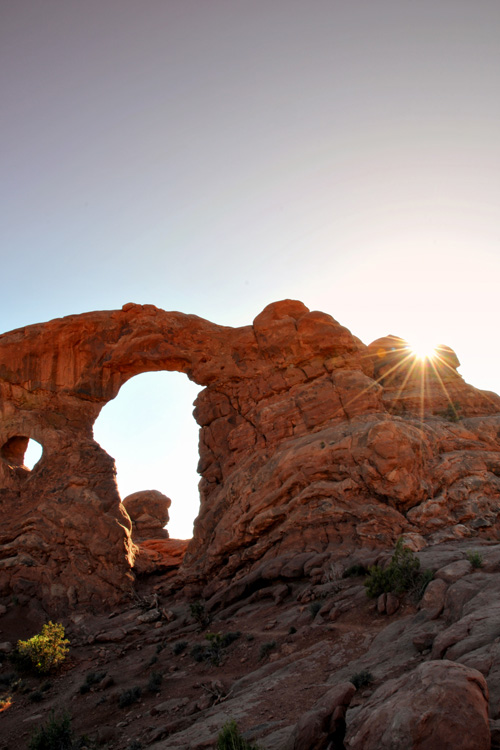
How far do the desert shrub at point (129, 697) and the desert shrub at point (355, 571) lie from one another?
724 cm

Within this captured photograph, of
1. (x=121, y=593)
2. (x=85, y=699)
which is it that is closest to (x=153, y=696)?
(x=85, y=699)

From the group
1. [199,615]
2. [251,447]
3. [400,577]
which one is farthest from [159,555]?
[400,577]

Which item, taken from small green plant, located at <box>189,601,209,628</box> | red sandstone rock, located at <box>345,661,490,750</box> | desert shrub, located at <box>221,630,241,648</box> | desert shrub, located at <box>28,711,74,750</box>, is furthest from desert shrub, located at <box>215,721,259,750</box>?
small green plant, located at <box>189,601,209,628</box>

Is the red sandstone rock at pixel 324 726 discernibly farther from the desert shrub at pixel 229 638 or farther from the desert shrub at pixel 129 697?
the desert shrub at pixel 229 638

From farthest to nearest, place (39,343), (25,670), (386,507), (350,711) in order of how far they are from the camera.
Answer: (39,343) → (386,507) → (25,670) → (350,711)

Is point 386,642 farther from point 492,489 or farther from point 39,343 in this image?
point 39,343

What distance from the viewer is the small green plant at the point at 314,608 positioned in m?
13.8

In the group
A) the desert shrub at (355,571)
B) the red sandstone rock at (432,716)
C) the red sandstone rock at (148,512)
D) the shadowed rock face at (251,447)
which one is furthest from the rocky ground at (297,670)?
the red sandstone rock at (148,512)

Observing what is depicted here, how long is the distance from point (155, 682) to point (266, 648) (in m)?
3.27

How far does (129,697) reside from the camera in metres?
12.3

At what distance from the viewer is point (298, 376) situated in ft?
86.1

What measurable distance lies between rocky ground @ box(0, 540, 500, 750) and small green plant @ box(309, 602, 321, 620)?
3cm

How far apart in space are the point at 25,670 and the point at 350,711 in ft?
48.3

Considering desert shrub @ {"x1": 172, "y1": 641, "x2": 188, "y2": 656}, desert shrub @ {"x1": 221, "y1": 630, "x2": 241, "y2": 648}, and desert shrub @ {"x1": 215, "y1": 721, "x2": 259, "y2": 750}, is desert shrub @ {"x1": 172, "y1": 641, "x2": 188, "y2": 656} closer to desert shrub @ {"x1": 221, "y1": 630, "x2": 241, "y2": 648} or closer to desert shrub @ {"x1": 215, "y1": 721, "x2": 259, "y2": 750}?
desert shrub @ {"x1": 221, "y1": 630, "x2": 241, "y2": 648}
